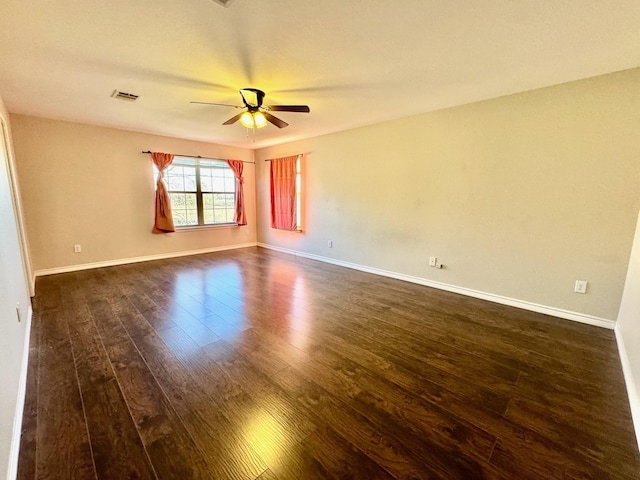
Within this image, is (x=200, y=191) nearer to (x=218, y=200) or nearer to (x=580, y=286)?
(x=218, y=200)

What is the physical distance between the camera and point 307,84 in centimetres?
274

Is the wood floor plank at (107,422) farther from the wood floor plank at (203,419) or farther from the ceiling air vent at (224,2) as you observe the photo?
the ceiling air vent at (224,2)

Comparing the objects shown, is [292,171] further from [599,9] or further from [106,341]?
[599,9]

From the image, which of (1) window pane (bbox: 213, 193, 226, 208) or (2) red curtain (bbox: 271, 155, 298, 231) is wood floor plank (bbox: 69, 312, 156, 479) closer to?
(2) red curtain (bbox: 271, 155, 298, 231)

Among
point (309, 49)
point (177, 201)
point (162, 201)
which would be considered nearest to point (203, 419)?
point (309, 49)

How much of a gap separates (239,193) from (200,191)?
0.85 meters

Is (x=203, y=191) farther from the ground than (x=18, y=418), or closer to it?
farther from the ground

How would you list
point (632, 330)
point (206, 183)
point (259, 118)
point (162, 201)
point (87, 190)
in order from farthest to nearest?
point (206, 183) < point (162, 201) < point (87, 190) < point (259, 118) < point (632, 330)

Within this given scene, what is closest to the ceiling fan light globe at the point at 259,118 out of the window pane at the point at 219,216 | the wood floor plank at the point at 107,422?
the wood floor plank at the point at 107,422

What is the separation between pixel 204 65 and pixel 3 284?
6.88ft

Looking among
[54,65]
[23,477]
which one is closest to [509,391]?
[23,477]

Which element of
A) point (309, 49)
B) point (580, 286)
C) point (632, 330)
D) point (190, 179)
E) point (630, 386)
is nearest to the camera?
point (630, 386)

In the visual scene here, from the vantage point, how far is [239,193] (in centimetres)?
A: 625

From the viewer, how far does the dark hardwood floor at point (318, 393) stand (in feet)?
4.17
